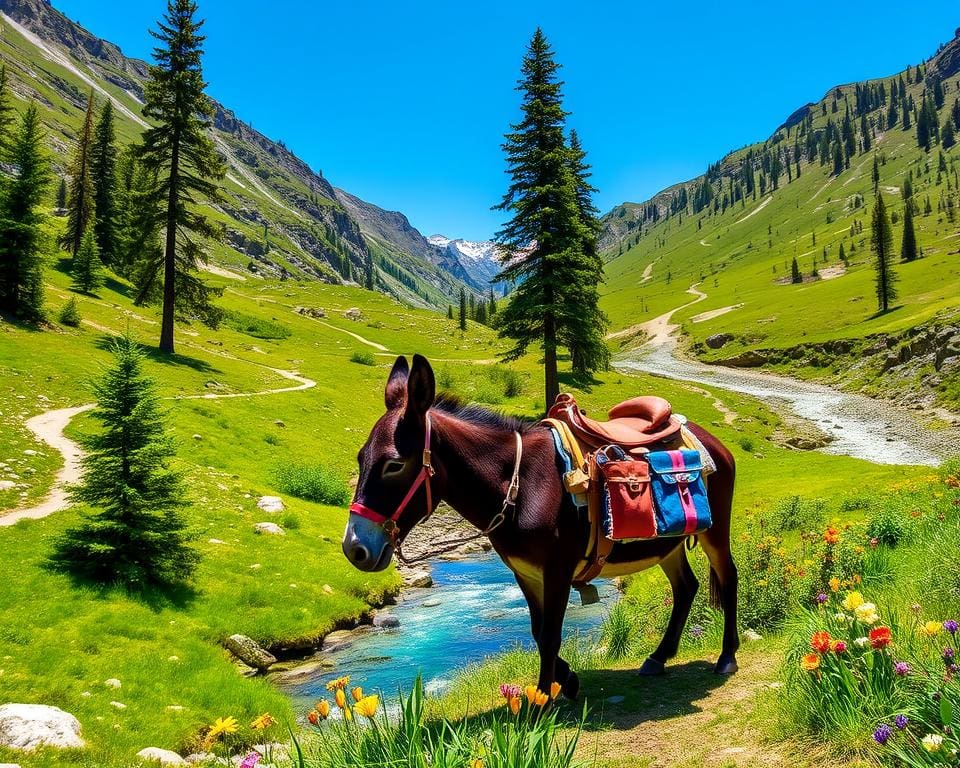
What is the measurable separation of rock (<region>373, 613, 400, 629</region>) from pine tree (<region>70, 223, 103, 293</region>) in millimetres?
45852

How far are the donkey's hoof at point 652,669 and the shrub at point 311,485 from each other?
779 inches

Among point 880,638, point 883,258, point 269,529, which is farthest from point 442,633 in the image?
point 883,258

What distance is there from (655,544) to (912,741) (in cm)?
284

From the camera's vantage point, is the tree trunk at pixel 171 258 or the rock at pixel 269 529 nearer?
the rock at pixel 269 529

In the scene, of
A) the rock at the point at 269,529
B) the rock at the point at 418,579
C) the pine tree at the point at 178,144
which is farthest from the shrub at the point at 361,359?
the rock at the point at 418,579

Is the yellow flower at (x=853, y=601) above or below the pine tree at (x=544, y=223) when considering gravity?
below

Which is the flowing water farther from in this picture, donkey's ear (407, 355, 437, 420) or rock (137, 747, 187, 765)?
donkey's ear (407, 355, 437, 420)

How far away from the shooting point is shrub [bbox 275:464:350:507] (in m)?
24.2

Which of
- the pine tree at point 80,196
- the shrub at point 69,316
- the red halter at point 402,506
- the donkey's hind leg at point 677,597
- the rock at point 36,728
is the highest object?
the pine tree at point 80,196

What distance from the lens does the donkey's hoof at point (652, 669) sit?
268 inches

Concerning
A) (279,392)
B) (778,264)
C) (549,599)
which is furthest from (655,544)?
(778,264)

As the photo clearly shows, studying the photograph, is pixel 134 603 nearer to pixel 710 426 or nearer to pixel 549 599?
pixel 549 599

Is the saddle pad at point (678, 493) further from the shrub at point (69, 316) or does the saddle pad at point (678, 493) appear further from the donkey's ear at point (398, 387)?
the shrub at point (69, 316)

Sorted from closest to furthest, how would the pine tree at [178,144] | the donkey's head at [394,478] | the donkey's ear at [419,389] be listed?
the donkey's head at [394,478], the donkey's ear at [419,389], the pine tree at [178,144]
